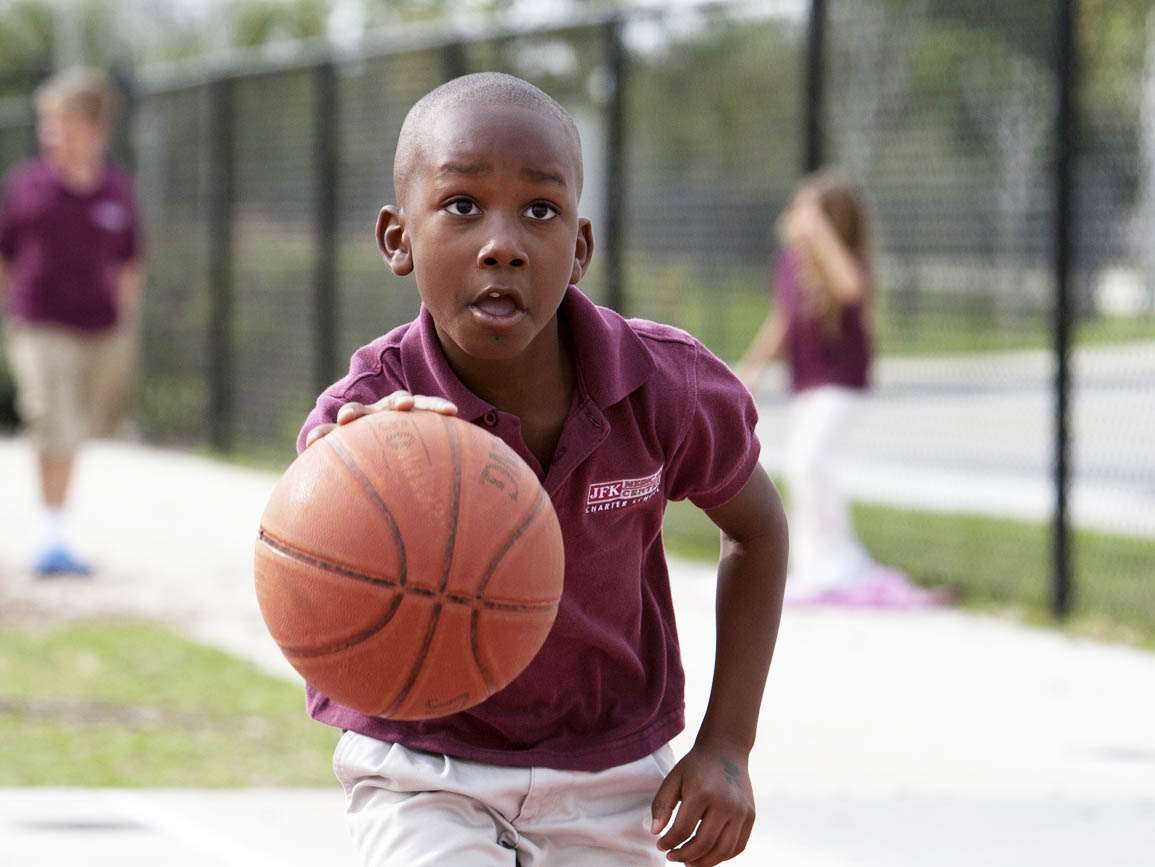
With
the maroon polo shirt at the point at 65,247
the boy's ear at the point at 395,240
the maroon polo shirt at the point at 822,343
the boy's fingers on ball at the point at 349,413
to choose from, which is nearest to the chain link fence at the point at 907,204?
the maroon polo shirt at the point at 822,343

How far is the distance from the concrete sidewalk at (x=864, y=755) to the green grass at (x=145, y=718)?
0.73ft

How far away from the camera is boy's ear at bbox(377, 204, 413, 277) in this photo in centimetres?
296

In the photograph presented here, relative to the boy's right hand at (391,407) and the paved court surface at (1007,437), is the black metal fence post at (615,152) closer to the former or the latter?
the paved court surface at (1007,437)

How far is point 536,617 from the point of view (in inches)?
109

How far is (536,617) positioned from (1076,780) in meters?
3.49

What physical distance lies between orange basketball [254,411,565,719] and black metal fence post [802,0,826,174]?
23.3ft

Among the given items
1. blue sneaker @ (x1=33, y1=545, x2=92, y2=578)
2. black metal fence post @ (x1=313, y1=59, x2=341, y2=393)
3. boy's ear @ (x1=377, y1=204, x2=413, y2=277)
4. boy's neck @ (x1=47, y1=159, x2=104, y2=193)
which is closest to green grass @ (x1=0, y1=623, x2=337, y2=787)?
blue sneaker @ (x1=33, y1=545, x2=92, y2=578)

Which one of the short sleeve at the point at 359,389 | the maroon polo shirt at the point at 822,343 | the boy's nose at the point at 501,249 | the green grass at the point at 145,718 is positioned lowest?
the green grass at the point at 145,718

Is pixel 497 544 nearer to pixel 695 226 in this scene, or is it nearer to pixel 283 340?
pixel 695 226

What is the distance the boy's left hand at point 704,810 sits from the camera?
3.03 m

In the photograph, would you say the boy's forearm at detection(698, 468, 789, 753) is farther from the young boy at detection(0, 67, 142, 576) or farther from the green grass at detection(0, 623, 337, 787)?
the young boy at detection(0, 67, 142, 576)

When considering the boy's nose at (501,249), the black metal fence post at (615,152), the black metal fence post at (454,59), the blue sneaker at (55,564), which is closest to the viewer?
the boy's nose at (501,249)

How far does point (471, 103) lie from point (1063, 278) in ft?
19.4

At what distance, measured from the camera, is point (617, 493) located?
299 centimetres
